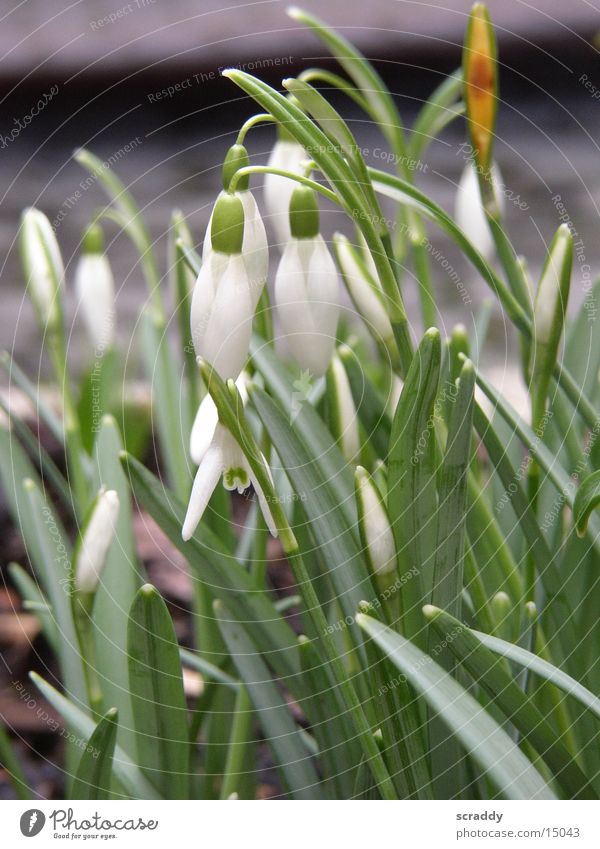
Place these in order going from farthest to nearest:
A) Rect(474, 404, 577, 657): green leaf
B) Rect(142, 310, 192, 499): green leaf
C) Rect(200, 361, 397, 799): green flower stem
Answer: Rect(142, 310, 192, 499): green leaf < Rect(474, 404, 577, 657): green leaf < Rect(200, 361, 397, 799): green flower stem

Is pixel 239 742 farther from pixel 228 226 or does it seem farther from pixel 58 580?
pixel 228 226

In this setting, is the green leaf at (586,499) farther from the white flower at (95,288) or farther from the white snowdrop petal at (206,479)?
the white flower at (95,288)

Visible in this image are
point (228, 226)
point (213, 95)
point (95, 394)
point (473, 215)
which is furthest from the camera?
point (213, 95)

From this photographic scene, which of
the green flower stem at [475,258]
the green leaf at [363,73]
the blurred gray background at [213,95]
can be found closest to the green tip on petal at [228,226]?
the green flower stem at [475,258]

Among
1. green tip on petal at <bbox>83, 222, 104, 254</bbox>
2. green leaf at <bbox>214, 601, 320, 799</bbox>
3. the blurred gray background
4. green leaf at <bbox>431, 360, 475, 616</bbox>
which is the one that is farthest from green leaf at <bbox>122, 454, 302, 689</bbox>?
the blurred gray background

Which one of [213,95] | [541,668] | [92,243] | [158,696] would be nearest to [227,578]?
[158,696]

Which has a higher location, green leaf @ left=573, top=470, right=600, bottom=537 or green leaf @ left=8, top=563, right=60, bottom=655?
green leaf @ left=8, top=563, right=60, bottom=655

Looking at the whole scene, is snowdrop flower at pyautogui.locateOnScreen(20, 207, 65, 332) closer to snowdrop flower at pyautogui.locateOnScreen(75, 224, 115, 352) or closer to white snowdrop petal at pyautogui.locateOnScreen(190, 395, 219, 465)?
Result: snowdrop flower at pyautogui.locateOnScreen(75, 224, 115, 352)
